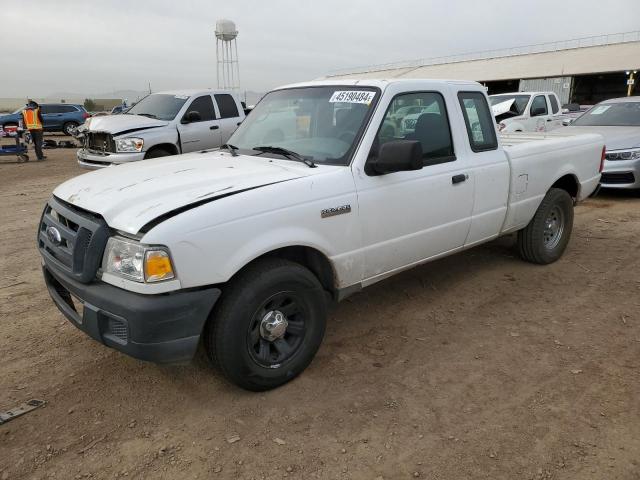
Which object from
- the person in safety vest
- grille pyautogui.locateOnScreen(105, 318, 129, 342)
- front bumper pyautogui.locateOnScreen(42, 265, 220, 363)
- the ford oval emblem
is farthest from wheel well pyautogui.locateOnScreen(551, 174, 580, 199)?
the person in safety vest

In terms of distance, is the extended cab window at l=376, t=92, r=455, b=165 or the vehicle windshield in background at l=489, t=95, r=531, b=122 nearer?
the extended cab window at l=376, t=92, r=455, b=165

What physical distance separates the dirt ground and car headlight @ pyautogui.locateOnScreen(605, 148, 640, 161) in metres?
4.39

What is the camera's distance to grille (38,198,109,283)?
2.72m

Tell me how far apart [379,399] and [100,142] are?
806 centimetres

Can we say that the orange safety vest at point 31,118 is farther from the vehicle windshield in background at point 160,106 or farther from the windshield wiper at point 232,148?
the windshield wiper at point 232,148

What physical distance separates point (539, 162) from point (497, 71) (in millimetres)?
40649

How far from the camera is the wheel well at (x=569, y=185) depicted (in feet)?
17.8

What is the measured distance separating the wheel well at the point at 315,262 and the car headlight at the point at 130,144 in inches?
258

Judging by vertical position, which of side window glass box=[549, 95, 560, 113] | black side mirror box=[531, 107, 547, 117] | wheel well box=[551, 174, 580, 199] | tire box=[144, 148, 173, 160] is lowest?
wheel well box=[551, 174, 580, 199]

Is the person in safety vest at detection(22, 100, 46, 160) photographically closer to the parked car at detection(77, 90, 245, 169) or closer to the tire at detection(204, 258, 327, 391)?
the parked car at detection(77, 90, 245, 169)

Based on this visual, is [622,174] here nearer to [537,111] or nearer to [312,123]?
[537,111]

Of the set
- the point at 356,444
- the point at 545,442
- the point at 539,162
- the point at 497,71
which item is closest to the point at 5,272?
the point at 356,444

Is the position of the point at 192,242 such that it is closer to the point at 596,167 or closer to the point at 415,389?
the point at 415,389

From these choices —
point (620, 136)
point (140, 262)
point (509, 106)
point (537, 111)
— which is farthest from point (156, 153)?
point (537, 111)
